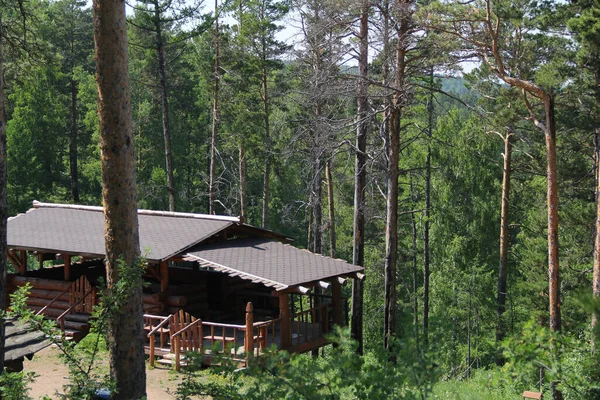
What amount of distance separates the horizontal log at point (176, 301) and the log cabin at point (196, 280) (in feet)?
0.04

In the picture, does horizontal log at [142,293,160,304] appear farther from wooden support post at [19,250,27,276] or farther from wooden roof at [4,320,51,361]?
wooden roof at [4,320,51,361]

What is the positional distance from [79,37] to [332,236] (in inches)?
858

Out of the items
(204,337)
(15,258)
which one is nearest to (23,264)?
(15,258)

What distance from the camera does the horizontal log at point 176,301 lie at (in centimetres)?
1476

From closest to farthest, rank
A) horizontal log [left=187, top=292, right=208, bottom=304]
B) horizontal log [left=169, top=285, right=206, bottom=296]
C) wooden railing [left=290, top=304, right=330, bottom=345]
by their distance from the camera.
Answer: wooden railing [left=290, top=304, right=330, bottom=345] < horizontal log [left=169, top=285, right=206, bottom=296] < horizontal log [left=187, top=292, right=208, bottom=304]

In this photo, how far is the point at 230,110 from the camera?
2631 cm

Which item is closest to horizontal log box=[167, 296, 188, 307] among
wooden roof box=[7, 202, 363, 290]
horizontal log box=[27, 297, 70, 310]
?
wooden roof box=[7, 202, 363, 290]

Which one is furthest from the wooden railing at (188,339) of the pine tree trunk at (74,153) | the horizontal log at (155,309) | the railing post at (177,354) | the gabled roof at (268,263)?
the pine tree trunk at (74,153)

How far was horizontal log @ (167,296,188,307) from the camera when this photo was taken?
581 inches

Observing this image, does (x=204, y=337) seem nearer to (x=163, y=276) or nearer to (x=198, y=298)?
(x=163, y=276)

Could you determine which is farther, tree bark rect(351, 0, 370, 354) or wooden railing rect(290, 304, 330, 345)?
tree bark rect(351, 0, 370, 354)

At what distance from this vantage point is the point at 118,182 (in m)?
7.89

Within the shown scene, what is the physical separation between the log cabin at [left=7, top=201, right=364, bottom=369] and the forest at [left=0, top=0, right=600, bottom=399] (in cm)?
136

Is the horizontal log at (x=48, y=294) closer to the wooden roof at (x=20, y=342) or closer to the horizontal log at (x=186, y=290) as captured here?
the horizontal log at (x=186, y=290)
